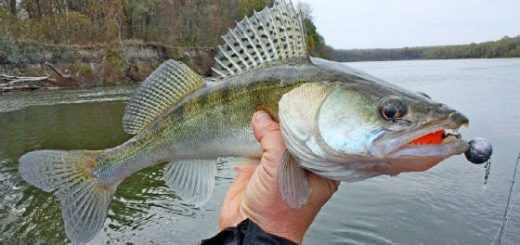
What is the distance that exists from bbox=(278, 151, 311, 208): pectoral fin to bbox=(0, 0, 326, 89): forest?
27344 millimetres

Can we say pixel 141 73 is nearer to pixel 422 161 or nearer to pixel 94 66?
→ pixel 94 66

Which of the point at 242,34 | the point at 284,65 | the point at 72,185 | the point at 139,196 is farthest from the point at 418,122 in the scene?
the point at 139,196

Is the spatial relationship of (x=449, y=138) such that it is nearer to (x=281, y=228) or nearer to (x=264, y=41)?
(x=281, y=228)

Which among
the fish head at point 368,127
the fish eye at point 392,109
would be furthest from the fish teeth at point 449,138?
the fish eye at point 392,109

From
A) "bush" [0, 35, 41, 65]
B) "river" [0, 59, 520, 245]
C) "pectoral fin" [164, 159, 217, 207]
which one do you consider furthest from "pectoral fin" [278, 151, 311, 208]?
"bush" [0, 35, 41, 65]

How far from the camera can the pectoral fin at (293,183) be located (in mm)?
2328

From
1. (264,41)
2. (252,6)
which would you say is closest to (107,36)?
(252,6)

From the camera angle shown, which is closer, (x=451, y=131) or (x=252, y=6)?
(x=451, y=131)

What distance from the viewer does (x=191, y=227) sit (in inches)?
309

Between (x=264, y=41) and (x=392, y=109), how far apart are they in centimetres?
101

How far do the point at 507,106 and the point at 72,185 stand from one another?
18.9m

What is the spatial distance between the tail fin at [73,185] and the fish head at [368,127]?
58.2 inches

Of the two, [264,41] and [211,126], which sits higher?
[264,41]

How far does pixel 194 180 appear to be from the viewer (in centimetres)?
323
